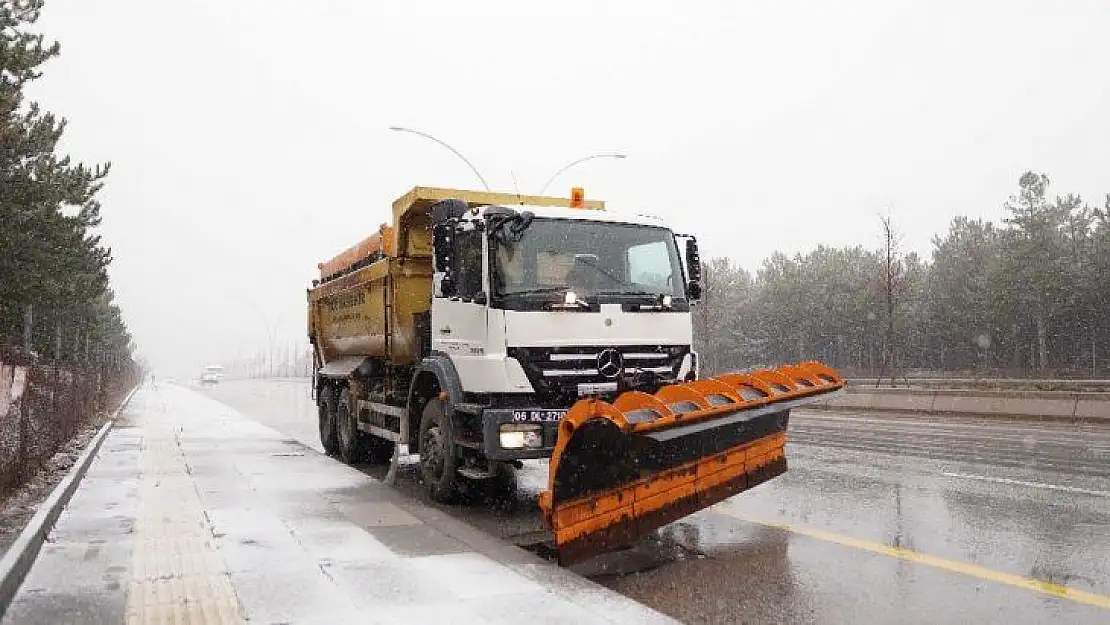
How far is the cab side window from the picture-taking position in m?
8.00

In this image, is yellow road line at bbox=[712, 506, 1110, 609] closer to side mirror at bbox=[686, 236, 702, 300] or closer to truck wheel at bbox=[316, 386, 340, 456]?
side mirror at bbox=[686, 236, 702, 300]

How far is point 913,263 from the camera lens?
3580 inches

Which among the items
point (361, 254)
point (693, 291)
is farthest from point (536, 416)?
point (361, 254)

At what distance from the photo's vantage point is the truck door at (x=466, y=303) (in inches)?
313

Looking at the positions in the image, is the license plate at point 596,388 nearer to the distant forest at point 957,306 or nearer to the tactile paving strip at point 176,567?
the tactile paving strip at point 176,567

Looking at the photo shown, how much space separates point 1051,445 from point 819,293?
75.5m

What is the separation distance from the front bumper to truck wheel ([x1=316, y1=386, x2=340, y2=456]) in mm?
6679

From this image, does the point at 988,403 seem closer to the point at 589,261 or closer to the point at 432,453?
the point at 589,261

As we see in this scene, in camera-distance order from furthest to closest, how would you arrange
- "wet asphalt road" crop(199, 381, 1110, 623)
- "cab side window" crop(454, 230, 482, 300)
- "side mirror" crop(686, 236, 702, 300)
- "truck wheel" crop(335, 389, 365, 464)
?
1. "truck wheel" crop(335, 389, 365, 464)
2. "side mirror" crop(686, 236, 702, 300)
3. "cab side window" crop(454, 230, 482, 300)
4. "wet asphalt road" crop(199, 381, 1110, 623)

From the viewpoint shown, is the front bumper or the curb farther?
the front bumper

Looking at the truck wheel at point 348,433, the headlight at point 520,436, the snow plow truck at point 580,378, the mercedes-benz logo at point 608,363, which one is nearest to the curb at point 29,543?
the snow plow truck at point 580,378

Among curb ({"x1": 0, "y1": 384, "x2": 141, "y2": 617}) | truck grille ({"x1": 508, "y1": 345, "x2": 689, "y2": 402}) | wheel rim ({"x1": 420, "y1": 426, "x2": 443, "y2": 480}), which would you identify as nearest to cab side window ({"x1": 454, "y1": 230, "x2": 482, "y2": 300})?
truck grille ({"x1": 508, "y1": 345, "x2": 689, "y2": 402})

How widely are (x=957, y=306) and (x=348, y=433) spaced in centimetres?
7035

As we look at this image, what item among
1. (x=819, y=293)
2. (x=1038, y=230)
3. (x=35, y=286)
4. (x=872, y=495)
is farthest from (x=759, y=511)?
(x=819, y=293)
